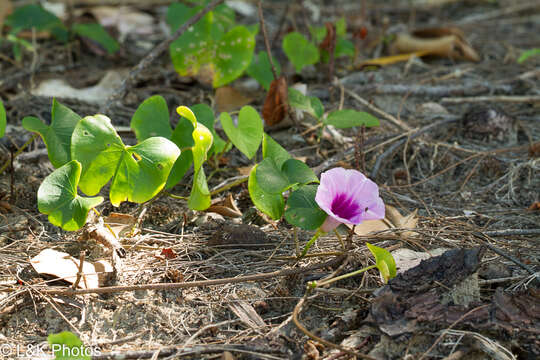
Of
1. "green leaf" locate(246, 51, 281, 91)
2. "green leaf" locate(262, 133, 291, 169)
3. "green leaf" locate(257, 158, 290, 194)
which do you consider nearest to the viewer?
"green leaf" locate(257, 158, 290, 194)

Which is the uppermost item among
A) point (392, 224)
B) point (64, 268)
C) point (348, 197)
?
point (348, 197)

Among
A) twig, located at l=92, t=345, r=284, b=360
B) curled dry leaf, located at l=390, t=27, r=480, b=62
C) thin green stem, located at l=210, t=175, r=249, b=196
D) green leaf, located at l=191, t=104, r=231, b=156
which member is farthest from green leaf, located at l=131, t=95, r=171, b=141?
curled dry leaf, located at l=390, t=27, r=480, b=62

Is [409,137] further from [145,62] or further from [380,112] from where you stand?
[145,62]

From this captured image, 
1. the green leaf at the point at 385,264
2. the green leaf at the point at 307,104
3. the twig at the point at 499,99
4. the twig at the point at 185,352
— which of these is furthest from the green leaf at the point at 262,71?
the twig at the point at 185,352

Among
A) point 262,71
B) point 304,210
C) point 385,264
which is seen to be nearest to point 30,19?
point 262,71

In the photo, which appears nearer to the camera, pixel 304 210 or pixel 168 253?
pixel 304 210

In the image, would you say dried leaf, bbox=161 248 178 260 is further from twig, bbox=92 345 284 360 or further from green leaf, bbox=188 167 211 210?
twig, bbox=92 345 284 360
